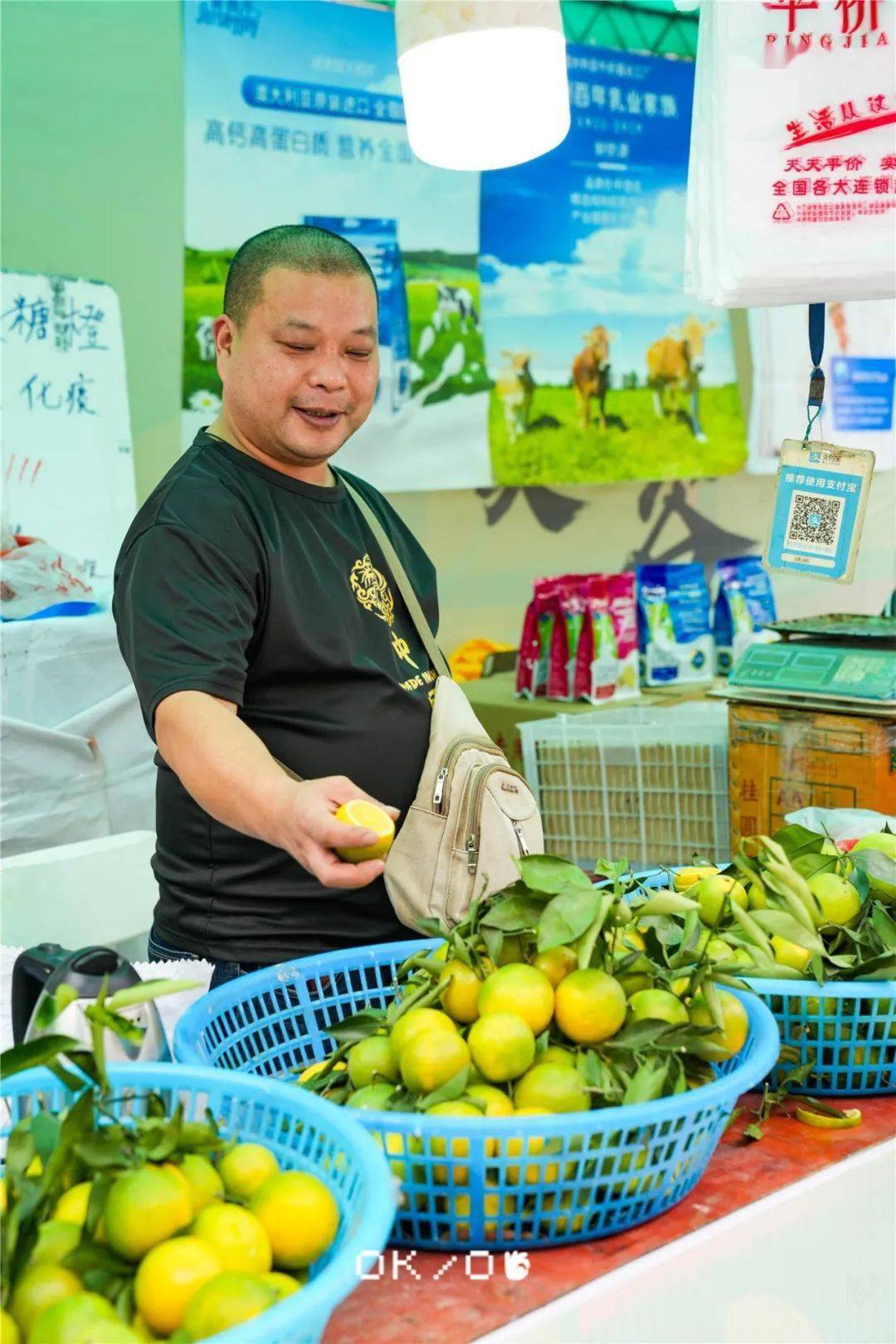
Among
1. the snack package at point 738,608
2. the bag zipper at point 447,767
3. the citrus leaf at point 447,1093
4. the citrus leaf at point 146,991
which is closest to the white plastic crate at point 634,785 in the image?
the snack package at point 738,608

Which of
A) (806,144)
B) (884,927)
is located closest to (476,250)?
(806,144)

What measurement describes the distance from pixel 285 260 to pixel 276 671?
0.56 m

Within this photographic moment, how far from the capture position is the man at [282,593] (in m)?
1.74

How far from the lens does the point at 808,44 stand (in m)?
2.05

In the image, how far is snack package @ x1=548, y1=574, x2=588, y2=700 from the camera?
3969 millimetres

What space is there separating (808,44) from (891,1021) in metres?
1.47

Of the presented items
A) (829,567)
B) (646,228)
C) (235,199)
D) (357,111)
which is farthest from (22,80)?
(829,567)

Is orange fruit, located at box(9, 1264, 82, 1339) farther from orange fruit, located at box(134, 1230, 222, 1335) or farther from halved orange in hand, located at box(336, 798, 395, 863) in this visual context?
halved orange in hand, located at box(336, 798, 395, 863)

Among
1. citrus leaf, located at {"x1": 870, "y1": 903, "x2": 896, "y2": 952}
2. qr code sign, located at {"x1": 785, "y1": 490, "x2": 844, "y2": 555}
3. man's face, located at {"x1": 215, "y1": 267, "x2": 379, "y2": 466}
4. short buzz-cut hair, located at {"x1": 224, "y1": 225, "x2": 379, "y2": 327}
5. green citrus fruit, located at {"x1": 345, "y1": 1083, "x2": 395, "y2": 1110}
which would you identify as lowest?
green citrus fruit, located at {"x1": 345, "y1": 1083, "x2": 395, "y2": 1110}

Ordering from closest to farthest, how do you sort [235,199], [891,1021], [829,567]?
1. [891,1021]
2. [829,567]
3. [235,199]

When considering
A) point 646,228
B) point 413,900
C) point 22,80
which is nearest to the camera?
point 413,900

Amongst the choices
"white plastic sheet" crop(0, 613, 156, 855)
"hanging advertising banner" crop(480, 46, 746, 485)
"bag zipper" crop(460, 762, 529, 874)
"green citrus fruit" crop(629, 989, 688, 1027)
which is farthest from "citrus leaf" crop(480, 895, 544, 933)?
"hanging advertising banner" crop(480, 46, 746, 485)

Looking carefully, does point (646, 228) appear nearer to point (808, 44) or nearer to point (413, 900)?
point (808, 44)

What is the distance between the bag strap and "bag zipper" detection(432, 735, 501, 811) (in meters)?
0.16
